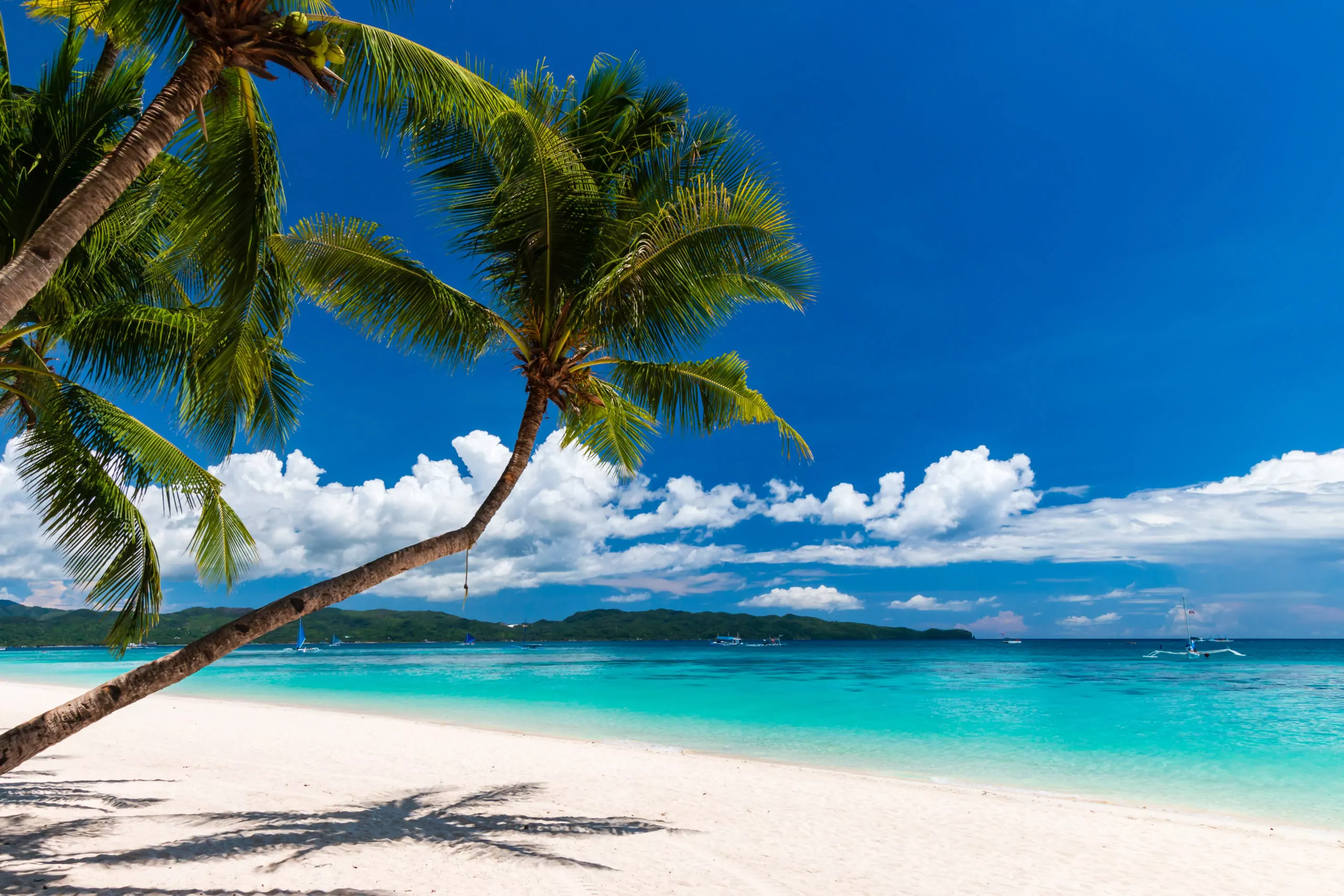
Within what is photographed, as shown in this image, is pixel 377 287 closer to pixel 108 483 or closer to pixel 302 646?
pixel 108 483

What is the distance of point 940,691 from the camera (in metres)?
27.5

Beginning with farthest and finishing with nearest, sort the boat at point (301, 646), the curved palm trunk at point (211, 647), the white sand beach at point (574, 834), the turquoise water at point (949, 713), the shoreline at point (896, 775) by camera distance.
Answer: the boat at point (301, 646), the turquoise water at point (949, 713), the shoreline at point (896, 775), the white sand beach at point (574, 834), the curved palm trunk at point (211, 647)

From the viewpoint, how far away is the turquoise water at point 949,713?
446 inches

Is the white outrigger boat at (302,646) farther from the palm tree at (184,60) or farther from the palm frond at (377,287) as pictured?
the palm tree at (184,60)

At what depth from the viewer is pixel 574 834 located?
5.96 meters

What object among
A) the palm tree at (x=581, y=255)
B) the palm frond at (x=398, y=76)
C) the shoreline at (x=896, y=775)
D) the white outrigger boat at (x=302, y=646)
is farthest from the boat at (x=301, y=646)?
the palm frond at (x=398, y=76)

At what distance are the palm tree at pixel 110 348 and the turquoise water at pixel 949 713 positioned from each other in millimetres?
Answer: 10006

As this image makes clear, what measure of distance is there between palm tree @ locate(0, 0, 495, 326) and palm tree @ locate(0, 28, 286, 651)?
70cm

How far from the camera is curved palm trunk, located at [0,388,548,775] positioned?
311cm

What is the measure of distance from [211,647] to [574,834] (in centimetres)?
353

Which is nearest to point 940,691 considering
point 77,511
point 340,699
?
point 340,699

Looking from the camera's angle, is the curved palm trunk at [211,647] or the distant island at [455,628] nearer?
the curved palm trunk at [211,647]

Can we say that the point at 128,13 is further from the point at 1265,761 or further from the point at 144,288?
the point at 1265,761

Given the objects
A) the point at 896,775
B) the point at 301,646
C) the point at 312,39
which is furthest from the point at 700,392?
the point at 301,646
